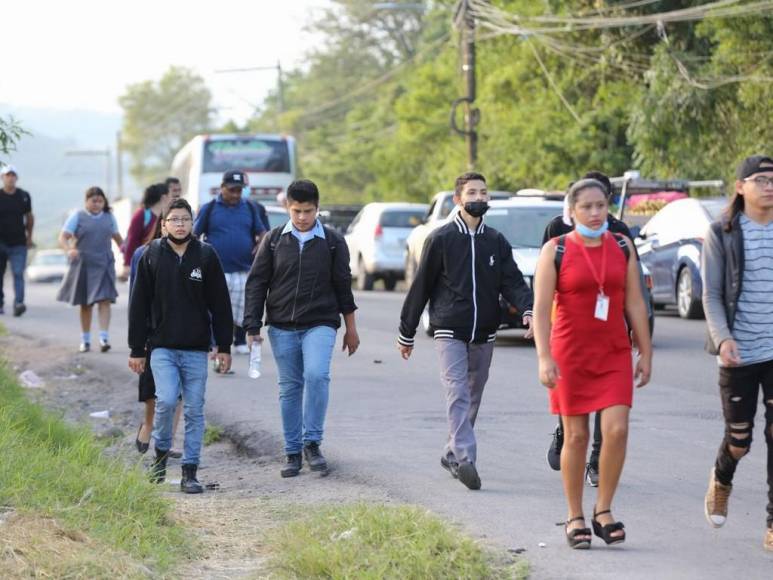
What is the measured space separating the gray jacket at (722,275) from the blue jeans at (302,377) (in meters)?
2.79

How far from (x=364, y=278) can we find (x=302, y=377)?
22451mm

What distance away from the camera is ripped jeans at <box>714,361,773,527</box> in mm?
7117

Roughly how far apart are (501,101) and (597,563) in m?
34.5

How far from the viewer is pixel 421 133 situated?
161ft

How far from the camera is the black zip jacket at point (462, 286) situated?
8719mm

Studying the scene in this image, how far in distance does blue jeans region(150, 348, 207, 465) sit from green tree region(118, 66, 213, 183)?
114386mm

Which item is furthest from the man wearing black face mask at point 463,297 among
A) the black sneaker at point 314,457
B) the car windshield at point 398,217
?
the car windshield at point 398,217

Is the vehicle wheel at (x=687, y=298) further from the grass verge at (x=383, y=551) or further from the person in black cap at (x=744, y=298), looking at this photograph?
the grass verge at (x=383, y=551)

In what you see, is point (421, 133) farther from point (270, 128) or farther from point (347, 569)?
point (347, 569)

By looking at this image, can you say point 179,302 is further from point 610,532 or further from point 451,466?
point 610,532

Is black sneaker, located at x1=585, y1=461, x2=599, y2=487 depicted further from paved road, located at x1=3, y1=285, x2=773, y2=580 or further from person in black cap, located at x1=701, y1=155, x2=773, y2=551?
person in black cap, located at x1=701, y1=155, x2=773, y2=551

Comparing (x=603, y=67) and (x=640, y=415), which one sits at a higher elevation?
(x=603, y=67)

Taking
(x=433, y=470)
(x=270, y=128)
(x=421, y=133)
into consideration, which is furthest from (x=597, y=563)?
(x=270, y=128)

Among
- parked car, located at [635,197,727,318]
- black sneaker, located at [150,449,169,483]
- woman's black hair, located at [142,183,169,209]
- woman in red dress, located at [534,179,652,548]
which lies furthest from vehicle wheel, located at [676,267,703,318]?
woman in red dress, located at [534,179,652,548]
